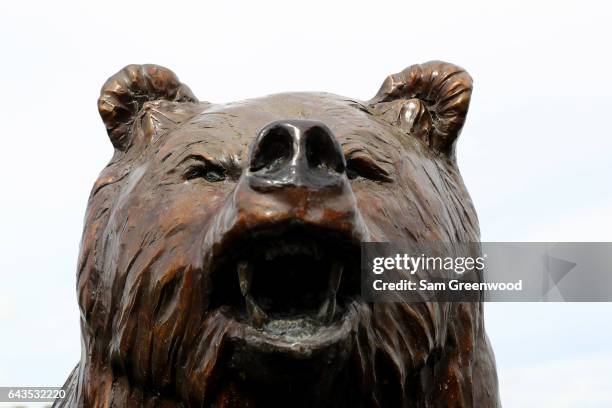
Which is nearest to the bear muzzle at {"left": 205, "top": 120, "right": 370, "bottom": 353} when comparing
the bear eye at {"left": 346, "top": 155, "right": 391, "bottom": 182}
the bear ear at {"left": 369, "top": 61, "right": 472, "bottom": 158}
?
the bear eye at {"left": 346, "top": 155, "right": 391, "bottom": 182}

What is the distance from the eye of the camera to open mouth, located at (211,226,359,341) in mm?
2527

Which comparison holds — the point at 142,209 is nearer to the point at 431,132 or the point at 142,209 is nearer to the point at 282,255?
the point at 282,255

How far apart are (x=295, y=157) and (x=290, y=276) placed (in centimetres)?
34

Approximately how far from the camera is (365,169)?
3109 millimetres

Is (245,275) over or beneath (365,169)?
beneath

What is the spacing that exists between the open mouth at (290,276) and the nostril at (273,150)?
170 millimetres

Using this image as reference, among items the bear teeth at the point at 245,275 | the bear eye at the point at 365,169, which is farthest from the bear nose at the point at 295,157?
the bear eye at the point at 365,169

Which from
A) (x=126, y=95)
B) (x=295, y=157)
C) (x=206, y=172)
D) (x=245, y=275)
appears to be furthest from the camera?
(x=126, y=95)

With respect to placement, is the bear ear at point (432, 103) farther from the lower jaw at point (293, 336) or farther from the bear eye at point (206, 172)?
the lower jaw at point (293, 336)

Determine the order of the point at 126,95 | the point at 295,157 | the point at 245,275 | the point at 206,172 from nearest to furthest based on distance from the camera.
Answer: the point at 295,157
the point at 245,275
the point at 206,172
the point at 126,95

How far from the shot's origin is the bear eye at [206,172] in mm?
3059

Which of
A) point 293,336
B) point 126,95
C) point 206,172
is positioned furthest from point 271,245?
point 126,95

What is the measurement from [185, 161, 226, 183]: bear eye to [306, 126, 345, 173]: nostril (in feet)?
1.93

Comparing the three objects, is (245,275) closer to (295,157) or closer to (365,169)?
(295,157)
